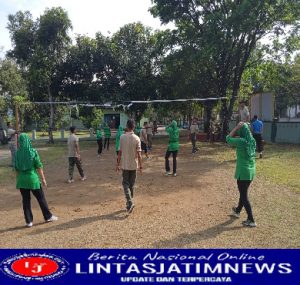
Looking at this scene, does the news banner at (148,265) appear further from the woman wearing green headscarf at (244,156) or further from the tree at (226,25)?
the tree at (226,25)

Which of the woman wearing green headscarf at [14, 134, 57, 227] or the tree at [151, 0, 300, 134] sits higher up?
the tree at [151, 0, 300, 134]

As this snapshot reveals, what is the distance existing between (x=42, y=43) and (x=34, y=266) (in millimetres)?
24431

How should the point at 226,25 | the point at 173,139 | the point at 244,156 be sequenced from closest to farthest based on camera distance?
the point at 244,156
the point at 173,139
the point at 226,25

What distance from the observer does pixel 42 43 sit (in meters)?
26.6

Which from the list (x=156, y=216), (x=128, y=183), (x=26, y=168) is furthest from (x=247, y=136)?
(x=26, y=168)

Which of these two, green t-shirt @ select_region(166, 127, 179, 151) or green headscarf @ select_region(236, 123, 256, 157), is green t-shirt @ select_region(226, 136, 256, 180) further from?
green t-shirt @ select_region(166, 127, 179, 151)

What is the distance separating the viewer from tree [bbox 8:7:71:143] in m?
26.1

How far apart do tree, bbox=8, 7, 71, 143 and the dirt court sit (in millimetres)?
16758

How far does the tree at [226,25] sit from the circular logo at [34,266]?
671 inches

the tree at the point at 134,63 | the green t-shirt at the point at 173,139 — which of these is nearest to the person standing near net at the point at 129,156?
the green t-shirt at the point at 173,139

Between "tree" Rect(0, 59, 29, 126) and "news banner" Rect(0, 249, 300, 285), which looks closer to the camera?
"news banner" Rect(0, 249, 300, 285)

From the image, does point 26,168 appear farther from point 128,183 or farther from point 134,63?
point 134,63

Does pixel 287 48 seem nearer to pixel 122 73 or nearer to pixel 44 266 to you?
pixel 122 73

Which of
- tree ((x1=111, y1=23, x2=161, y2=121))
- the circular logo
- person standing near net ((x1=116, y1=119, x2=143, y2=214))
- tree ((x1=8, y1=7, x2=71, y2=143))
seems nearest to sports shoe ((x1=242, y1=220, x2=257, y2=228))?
person standing near net ((x1=116, y1=119, x2=143, y2=214))
